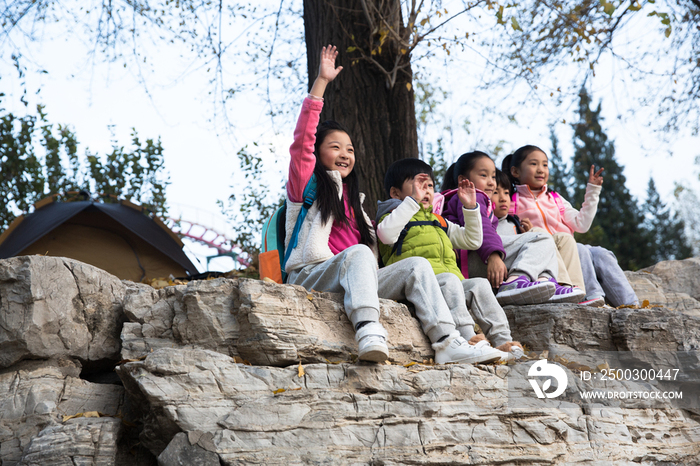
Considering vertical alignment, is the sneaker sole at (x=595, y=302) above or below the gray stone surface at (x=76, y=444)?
above

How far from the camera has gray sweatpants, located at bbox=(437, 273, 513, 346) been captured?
3754mm

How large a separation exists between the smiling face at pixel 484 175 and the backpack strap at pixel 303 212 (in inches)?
54.1

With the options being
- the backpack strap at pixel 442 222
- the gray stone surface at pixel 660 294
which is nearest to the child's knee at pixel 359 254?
the backpack strap at pixel 442 222

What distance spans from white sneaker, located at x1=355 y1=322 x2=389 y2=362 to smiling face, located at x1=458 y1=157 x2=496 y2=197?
1.97 m

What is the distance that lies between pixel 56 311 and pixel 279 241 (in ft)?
4.81

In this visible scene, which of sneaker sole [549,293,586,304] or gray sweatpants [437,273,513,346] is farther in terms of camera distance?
sneaker sole [549,293,586,304]

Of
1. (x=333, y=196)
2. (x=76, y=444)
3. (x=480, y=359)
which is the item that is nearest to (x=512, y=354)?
(x=480, y=359)

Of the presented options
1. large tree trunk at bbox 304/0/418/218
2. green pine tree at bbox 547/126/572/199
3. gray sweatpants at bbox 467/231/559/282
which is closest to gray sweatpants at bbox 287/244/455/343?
gray sweatpants at bbox 467/231/559/282

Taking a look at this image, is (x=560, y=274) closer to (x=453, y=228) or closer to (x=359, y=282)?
(x=453, y=228)

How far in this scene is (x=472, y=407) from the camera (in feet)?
10.7

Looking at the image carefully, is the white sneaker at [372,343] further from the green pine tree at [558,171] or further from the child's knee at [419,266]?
the green pine tree at [558,171]

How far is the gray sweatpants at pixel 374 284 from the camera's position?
11.3 feet

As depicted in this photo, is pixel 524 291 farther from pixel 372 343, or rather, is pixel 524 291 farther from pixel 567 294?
pixel 372 343

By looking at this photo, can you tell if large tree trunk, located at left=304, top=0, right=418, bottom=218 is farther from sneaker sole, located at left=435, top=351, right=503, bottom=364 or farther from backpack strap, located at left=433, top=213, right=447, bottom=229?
sneaker sole, located at left=435, top=351, right=503, bottom=364
